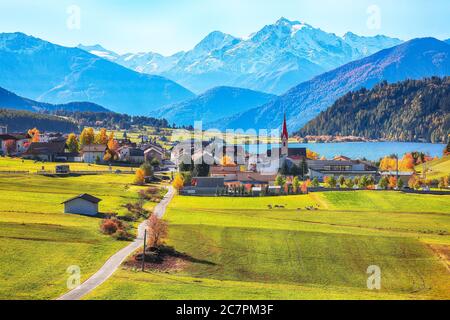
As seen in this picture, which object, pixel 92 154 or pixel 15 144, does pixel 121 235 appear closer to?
pixel 92 154

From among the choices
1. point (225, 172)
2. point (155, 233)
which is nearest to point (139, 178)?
point (225, 172)

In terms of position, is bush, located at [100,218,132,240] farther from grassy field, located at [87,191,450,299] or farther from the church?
the church

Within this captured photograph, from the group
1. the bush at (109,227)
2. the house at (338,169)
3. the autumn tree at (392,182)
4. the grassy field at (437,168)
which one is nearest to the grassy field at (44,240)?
the bush at (109,227)

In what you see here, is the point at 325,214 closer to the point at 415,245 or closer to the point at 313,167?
the point at 415,245

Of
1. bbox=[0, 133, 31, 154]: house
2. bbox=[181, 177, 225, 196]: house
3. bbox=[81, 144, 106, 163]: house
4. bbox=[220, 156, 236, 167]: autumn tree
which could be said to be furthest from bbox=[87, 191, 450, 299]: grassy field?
bbox=[0, 133, 31, 154]: house

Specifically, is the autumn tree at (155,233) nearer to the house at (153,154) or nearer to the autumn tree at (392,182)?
the autumn tree at (392,182)

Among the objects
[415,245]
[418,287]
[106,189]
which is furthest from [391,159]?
[418,287]
